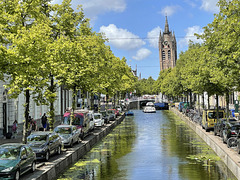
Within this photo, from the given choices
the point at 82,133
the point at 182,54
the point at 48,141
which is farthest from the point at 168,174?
the point at 182,54

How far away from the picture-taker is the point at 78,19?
28.1 metres

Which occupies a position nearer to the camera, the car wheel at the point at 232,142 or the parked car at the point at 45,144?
the parked car at the point at 45,144

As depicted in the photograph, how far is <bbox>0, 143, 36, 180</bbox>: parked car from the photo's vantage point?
12485 mm

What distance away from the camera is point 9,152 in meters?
13.8

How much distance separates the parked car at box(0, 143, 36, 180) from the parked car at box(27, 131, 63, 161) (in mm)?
2011

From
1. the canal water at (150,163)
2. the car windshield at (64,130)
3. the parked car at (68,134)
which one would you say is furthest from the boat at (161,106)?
the car windshield at (64,130)

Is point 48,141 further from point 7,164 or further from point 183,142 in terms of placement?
point 183,142

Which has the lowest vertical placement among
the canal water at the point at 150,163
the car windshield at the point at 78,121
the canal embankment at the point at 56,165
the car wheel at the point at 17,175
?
the canal water at the point at 150,163

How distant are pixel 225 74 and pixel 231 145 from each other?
419cm

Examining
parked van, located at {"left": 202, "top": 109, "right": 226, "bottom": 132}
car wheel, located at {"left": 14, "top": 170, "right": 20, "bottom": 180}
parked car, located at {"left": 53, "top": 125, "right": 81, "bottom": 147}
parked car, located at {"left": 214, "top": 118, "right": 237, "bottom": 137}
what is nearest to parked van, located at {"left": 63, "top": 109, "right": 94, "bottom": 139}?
parked car, located at {"left": 53, "top": 125, "right": 81, "bottom": 147}

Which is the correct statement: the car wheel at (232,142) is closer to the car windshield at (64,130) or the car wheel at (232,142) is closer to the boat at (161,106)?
the car windshield at (64,130)

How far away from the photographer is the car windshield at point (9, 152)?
1349 centimetres

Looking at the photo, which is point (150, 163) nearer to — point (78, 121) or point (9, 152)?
point (9, 152)

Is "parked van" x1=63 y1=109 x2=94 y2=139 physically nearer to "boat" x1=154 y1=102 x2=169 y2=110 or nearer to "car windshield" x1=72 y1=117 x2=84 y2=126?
"car windshield" x1=72 y1=117 x2=84 y2=126
